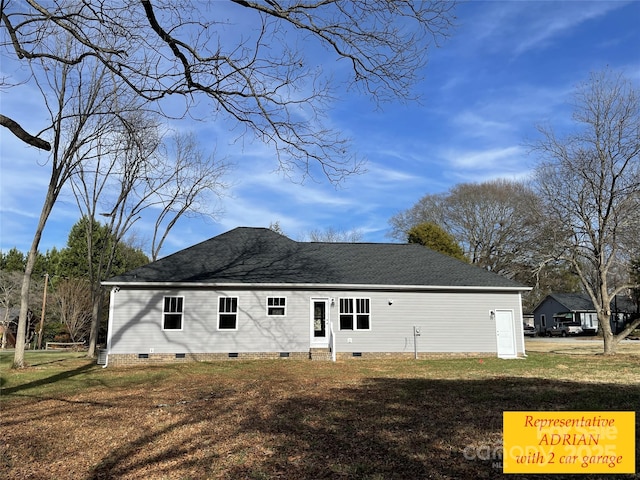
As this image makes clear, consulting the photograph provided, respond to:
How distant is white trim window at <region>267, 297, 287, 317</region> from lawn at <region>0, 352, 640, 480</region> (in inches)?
200

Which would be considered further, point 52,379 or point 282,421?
point 52,379

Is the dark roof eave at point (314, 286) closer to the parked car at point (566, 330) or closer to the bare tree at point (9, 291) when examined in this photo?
the bare tree at point (9, 291)

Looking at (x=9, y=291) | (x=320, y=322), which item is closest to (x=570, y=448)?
(x=320, y=322)

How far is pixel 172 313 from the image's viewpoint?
16766 mm

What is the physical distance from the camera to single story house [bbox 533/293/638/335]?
47344 mm

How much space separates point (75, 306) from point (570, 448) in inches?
1325

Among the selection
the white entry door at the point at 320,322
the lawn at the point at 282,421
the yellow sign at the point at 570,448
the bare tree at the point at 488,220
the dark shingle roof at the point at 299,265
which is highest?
the bare tree at the point at 488,220

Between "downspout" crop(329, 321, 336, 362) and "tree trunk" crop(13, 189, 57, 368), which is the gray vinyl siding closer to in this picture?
"downspout" crop(329, 321, 336, 362)

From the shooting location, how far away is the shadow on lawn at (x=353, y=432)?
4.50m

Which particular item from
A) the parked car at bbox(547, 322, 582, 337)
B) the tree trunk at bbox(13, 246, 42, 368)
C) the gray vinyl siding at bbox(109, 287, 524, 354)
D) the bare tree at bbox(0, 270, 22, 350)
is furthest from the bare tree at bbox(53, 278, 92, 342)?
the parked car at bbox(547, 322, 582, 337)

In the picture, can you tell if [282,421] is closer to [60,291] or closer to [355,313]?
[355,313]

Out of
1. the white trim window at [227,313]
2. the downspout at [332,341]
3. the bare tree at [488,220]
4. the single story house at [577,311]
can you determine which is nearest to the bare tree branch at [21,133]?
the white trim window at [227,313]

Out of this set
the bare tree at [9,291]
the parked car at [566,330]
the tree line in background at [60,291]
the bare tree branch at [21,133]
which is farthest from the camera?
the parked car at [566,330]

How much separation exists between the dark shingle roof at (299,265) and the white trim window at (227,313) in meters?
0.84
